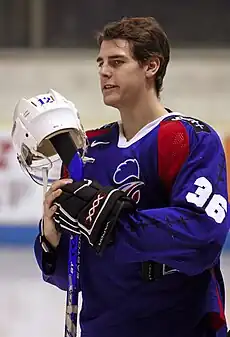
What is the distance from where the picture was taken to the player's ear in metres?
1.14

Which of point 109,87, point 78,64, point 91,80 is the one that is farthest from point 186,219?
point 78,64

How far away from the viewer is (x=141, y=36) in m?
1.12

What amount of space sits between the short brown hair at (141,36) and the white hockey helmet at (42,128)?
0.46 feet

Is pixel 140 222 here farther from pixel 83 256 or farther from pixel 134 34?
pixel 134 34

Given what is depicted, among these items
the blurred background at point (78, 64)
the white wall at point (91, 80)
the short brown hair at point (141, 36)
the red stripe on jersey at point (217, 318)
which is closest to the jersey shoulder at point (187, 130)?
the short brown hair at point (141, 36)

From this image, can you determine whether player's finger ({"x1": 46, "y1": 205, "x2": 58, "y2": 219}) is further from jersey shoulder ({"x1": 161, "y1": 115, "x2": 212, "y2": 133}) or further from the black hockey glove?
jersey shoulder ({"x1": 161, "y1": 115, "x2": 212, "y2": 133})

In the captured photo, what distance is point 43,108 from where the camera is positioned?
1.05 m

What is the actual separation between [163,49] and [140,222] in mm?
301

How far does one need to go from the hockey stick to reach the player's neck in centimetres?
14

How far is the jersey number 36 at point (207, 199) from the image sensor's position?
1012 millimetres

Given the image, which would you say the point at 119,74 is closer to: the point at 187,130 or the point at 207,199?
the point at 187,130

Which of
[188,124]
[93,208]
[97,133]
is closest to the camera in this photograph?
[93,208]

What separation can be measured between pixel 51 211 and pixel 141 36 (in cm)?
30

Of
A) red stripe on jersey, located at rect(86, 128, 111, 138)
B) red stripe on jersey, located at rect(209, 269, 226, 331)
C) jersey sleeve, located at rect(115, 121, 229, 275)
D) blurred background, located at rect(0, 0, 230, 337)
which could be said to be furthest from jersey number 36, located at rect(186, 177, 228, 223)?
blurred background, located at rect(0, 0, 230, 337)
